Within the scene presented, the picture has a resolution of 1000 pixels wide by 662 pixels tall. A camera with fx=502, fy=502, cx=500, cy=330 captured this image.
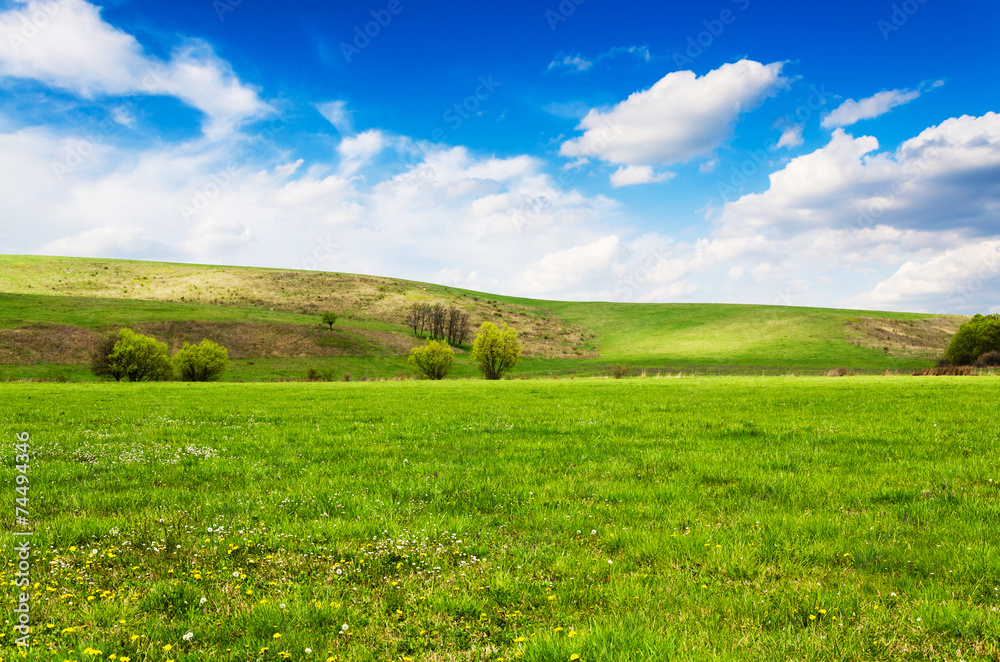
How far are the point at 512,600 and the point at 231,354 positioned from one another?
96972 mm

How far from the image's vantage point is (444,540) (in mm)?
7363

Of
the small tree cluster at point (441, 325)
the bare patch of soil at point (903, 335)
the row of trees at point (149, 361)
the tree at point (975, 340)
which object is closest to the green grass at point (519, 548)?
the row of trees at point (149, 361)

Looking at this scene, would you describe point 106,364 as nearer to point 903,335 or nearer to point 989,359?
point 989,359

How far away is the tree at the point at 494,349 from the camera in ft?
253

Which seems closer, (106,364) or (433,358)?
(106,364)

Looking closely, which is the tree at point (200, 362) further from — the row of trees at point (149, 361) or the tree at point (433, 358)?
the tree at point (433, 358)

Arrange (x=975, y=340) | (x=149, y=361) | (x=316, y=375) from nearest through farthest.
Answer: (x=149, y=361) < (x=316, y=375) < (x=975, y=340)

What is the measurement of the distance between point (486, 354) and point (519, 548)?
7006 cm

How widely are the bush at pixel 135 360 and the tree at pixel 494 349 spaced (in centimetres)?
4372

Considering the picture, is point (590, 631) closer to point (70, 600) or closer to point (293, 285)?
point (70, 600)

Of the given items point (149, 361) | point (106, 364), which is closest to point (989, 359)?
point (149, 361)

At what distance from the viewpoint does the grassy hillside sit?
89.5 meters

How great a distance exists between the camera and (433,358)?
8012cm

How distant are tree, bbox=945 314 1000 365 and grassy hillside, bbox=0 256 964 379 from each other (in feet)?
19.1
